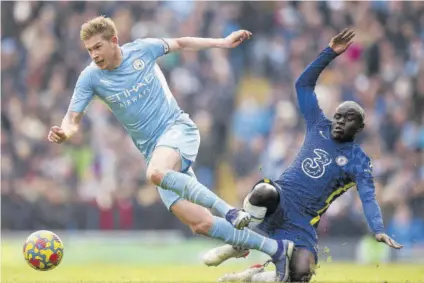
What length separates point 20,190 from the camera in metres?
20.0

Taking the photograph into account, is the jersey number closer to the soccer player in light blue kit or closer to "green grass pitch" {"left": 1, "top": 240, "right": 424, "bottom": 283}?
the soccer player in light blue kit

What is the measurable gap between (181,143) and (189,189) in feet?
2.36

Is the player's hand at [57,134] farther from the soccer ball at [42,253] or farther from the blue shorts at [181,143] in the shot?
the soccer ball at [42,253]

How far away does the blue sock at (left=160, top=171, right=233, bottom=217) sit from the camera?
1092cm

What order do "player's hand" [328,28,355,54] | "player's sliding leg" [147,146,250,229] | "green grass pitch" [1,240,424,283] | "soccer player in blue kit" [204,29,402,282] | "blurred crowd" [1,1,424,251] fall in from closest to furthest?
"player's sliding leg" [147,146,250,229]
"soccer player in blue kit" [204,29,402,282]
"player's hand" [328,28,355,54]
"green grass pitch" [1,240,424,283]
"blurred crowd" [1,1,424,251]

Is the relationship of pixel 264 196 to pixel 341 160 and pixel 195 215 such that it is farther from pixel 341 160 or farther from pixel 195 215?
pixel 341 160

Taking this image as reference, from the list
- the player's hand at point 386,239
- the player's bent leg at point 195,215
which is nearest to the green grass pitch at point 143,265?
the player's bent leg at point 195,215

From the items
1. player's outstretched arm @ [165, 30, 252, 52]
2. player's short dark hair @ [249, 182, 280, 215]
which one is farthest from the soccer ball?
player's outstretched arm @ [165, 30, 252, 52]

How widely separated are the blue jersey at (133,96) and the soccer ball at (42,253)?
4.91ft

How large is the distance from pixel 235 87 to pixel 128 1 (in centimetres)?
299

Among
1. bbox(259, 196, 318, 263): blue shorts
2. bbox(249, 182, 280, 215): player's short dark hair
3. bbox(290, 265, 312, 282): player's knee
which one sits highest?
bbox(249, 182, 280, 215): player's short dark hair

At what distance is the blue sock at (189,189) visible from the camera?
35.8 feet

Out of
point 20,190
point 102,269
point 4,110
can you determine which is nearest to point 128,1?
point 4,110

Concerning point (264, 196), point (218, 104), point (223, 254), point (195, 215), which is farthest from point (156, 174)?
point (218, 104)
